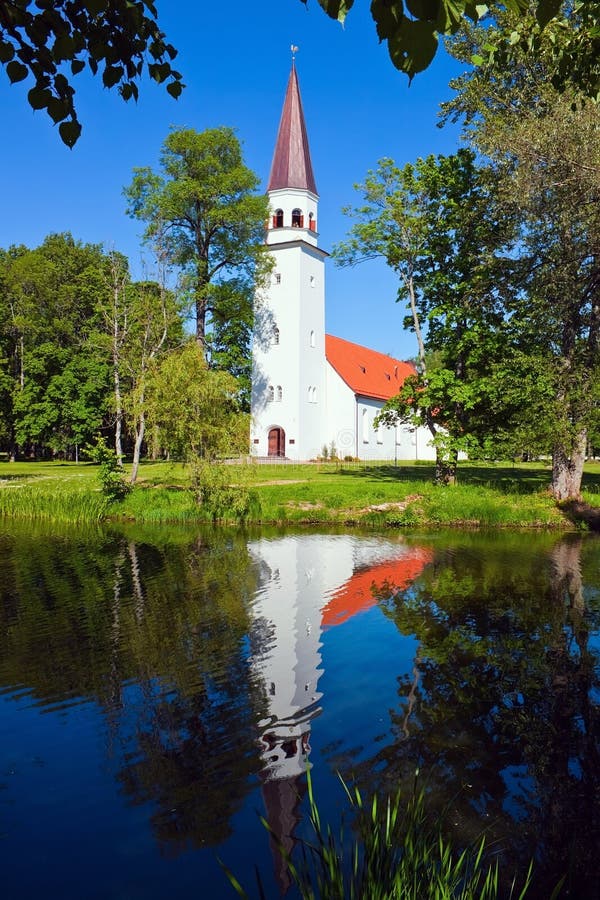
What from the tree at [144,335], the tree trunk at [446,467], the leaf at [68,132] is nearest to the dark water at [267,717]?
the leaf at [68,132]

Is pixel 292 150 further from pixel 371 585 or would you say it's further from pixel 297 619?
pixel 297 619

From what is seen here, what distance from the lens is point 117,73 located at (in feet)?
12.6

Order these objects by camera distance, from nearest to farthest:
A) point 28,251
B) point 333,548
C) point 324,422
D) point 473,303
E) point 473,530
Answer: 1. point 333,548
2. point 473,530
3. point 473,303
4. point 324,422
5. point 28,251

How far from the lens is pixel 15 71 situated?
11.6ft

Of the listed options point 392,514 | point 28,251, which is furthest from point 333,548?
point 28,251

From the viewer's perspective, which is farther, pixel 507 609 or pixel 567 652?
pixel 507 609

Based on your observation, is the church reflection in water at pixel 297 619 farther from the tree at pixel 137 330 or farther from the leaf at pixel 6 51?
the tree at pixel 137 330

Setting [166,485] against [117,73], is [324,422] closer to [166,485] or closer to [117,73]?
[166,485]

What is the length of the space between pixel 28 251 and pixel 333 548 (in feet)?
172

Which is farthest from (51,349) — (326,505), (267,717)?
(267,717)

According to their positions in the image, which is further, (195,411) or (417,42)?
(195,411)

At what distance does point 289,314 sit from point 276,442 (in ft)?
27.8

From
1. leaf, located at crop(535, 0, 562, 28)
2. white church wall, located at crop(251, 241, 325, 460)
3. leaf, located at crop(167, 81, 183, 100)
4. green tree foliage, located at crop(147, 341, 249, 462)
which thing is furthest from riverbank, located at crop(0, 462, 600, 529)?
white church wall, located at crop(251, 241, 325, 460)

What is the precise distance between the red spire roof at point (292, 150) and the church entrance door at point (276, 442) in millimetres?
16337
